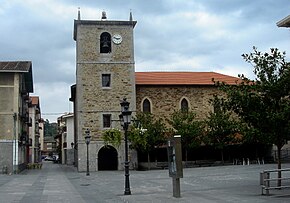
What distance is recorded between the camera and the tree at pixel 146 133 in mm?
42688

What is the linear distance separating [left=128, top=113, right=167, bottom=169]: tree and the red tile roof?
5189 mm

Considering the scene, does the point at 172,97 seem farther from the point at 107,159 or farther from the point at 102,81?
the point at 107,159

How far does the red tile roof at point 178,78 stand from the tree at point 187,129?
5.40 m

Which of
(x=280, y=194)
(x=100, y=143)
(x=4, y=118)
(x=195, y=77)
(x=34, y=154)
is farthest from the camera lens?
(x=34, y=154)

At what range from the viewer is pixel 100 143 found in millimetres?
44500

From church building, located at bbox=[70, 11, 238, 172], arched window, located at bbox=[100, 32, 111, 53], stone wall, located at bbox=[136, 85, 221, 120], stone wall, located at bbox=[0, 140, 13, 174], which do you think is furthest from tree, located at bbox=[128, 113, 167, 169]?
stone wall, located at bbox=[0, 140, 13, 174]

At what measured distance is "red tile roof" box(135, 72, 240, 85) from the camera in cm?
4931

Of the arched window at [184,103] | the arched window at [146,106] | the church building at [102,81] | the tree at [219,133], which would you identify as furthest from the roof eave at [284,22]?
the arched window at [184,103]

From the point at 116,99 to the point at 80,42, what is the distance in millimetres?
6612

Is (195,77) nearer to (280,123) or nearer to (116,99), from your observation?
(116,99)

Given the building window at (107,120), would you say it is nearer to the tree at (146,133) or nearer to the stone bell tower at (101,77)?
the stone bell tower at (101,77)

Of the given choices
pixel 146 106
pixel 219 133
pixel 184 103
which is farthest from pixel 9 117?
pixel 219 133

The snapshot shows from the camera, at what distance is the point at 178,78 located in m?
51.0

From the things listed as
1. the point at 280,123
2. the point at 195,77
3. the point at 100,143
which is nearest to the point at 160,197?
the point at 280,123
